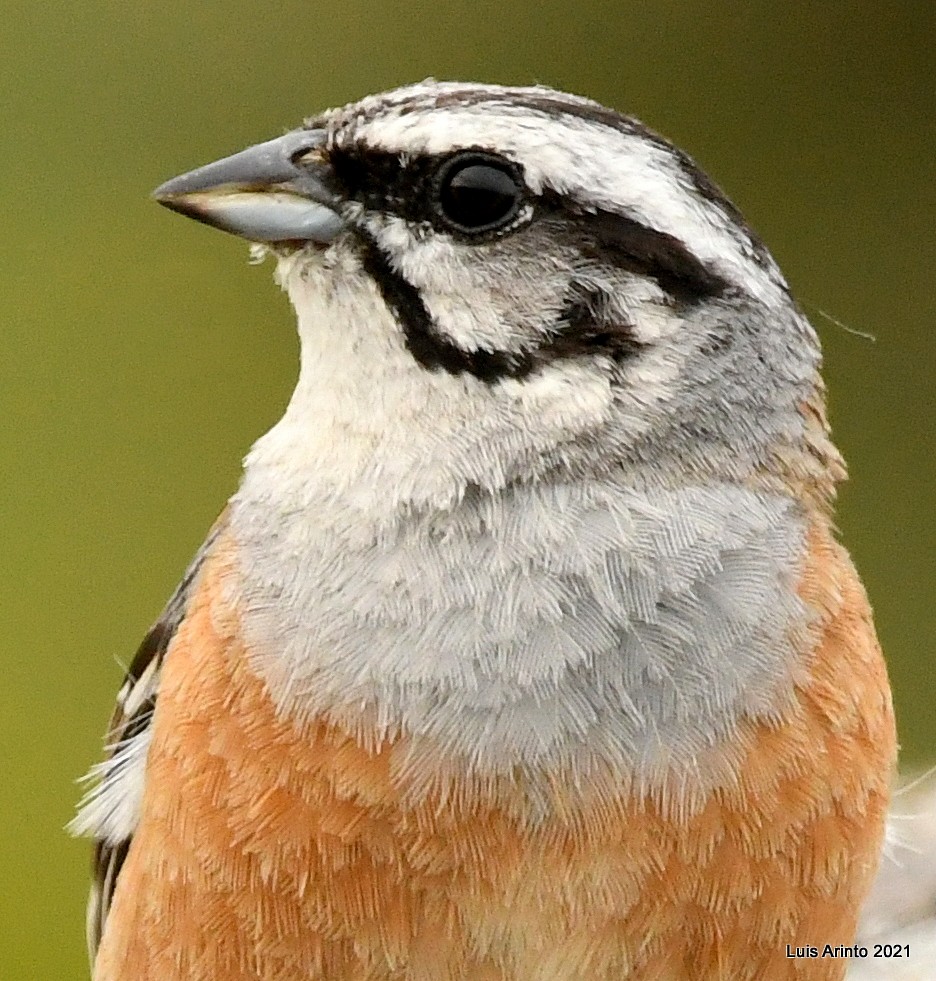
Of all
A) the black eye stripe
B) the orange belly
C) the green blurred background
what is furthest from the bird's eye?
the green blurred background

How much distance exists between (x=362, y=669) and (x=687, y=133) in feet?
3.66

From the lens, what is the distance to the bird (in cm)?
72

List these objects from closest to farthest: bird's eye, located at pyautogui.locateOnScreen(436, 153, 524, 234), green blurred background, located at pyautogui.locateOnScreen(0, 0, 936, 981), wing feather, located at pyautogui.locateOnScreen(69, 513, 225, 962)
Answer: bird's eye, located at pyautogui.locateOnScreen(436, 153, 524, 234)
wing feather, located at pyautogui.locateOnScreen(69, 513, 225, 962)
green blurred background, located at pyautogui.locateOnScreen(0, 0, 936, 981)

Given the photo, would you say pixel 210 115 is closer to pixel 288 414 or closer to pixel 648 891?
pixel 288 414

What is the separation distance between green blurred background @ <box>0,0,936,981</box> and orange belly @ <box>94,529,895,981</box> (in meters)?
0.86

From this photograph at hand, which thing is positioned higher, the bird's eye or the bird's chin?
the bird's chin

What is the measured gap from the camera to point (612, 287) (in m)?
0.75

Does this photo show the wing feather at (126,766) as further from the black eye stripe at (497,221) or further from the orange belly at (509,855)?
the black eye stripe at (497,221)

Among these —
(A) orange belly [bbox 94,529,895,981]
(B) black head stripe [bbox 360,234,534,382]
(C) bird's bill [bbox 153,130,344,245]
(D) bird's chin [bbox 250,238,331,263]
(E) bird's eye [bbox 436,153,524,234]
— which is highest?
(C) bird's bill [bbox 153,130,344,245]

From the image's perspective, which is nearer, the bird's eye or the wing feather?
the bird's eye

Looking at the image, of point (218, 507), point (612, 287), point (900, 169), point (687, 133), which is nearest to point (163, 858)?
point (612, 287)

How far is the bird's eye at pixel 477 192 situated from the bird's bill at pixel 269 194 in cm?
7

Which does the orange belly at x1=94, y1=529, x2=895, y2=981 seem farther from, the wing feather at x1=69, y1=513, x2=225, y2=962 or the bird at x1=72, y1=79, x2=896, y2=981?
the wing feather at x1=69, y1=513, x2=225, y2=962

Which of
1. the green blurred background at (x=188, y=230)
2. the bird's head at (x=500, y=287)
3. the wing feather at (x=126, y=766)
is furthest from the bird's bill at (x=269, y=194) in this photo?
the green blurred background at (x=188, y=230)
